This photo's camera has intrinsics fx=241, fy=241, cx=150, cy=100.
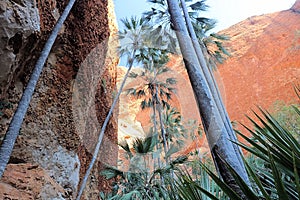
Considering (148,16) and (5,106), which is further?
(148,16)

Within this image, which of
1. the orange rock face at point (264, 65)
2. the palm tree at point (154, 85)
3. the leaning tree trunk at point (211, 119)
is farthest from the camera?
the orange rock face at point (264, 65)

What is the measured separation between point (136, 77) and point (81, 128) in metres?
5.96

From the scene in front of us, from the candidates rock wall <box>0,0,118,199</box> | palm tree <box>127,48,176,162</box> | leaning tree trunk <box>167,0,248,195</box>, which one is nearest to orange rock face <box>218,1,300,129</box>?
palm tree <box>127,48,176,162</box>

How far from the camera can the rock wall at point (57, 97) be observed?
11.9 ft

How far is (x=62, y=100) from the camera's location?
6.28 meters

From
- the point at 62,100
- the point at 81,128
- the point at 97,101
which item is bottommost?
the point at 81,128

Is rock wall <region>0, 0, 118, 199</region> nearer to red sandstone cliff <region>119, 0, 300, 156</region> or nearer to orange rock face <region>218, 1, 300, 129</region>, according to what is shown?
red sandstone cliff <region>119, 0, 300, 156</region>

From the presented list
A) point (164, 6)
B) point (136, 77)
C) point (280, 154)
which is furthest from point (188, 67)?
point (136, 77)

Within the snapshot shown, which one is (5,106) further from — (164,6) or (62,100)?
(164,6)

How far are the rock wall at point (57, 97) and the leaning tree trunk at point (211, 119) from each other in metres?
2.38

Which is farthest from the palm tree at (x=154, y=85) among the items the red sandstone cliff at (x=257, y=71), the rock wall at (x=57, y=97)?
the red sandstone cliff at (x=257, y=71)

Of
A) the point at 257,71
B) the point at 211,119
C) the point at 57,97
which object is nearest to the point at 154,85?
the point at 57,97

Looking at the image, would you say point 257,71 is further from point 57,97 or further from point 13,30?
point 13,30

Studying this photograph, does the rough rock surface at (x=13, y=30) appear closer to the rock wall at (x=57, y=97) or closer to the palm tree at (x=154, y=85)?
the rock wall at (x=57, y=97)
